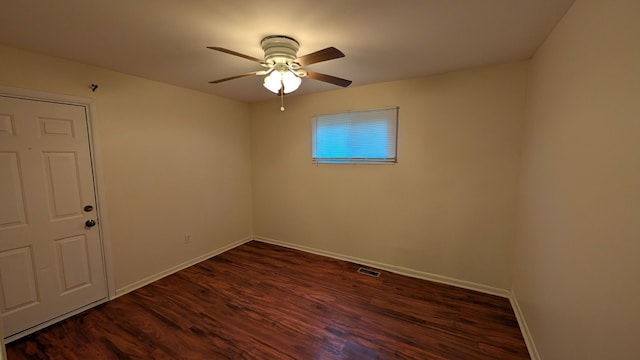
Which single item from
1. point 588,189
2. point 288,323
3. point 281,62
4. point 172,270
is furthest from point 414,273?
point 172,270

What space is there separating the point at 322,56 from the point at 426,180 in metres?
1.95

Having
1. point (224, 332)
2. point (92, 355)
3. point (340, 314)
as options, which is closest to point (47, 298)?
point (92, 355)

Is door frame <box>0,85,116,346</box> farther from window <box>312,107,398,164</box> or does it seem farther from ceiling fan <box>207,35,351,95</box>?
window <box>312,107,398,164</box>

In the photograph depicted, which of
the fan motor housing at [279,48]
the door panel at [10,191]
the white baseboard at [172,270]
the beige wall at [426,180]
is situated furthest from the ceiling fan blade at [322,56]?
the white baseboard at [172,270]

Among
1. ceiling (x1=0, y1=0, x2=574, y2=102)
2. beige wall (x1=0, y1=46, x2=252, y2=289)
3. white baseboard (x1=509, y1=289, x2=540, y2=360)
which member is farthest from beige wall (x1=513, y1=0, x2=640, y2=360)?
beige wall (x1=0, y1=46, x2=252, y2=289)

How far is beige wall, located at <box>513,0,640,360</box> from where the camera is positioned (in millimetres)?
931

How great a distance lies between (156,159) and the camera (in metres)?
2.93

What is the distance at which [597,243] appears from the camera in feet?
3.66

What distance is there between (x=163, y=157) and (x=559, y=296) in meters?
3.86

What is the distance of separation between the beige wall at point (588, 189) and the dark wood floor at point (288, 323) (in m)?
0.56

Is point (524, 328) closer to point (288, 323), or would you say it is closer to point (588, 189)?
point (588, 189)

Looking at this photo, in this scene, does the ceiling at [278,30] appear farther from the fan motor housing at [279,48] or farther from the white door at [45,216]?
the white door at [45,216]

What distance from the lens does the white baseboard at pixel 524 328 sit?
178 cm

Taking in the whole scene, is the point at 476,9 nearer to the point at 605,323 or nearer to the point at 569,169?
the point at 569,169
